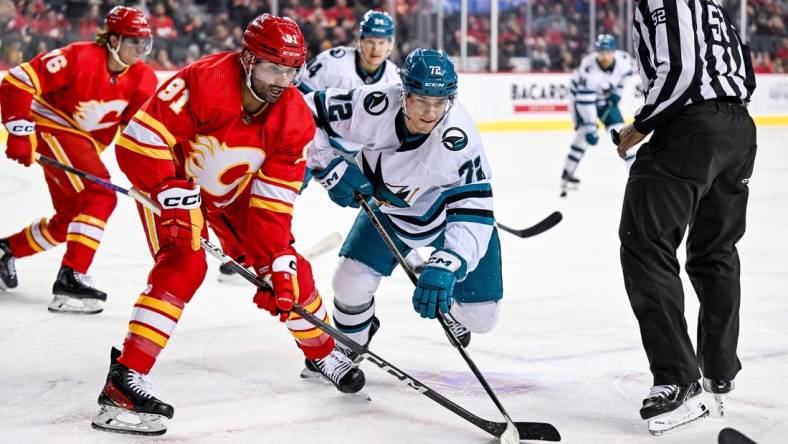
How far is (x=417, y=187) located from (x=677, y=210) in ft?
2.35

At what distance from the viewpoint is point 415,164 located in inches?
114

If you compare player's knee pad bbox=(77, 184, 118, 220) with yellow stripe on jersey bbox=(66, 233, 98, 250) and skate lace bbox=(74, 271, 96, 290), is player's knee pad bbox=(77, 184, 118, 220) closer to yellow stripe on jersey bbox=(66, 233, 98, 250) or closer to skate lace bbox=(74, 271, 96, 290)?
yellow stripe on jersey bbox=(66, 233, 98, 250)

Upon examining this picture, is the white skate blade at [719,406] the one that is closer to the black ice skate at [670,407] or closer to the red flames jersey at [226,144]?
the black ice skate at [670,407]

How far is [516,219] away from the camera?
6.31 metres

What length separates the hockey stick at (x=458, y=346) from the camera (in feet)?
8.33

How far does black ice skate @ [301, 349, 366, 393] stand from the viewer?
2.89 m

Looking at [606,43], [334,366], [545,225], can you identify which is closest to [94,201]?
[334,366]

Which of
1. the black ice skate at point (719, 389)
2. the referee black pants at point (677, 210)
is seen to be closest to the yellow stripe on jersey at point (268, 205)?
the referee black pants at point (677, 210)

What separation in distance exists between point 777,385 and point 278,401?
1.35m

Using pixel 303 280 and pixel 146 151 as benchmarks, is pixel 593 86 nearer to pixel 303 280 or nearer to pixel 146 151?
pixel 303 280

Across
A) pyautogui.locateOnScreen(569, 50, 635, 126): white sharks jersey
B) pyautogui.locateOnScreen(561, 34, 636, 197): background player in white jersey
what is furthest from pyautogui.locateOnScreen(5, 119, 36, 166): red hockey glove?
pyautogui.locateOnScreen(569, 50, 635, 126): white sharks jersey

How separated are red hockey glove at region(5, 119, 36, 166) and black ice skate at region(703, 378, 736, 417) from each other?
2.38 metres

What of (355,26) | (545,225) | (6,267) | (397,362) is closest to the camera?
(397,362)

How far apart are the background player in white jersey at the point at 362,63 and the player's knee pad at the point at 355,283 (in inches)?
71.2
